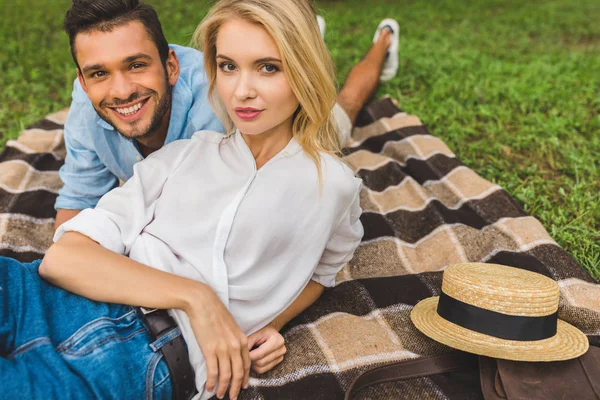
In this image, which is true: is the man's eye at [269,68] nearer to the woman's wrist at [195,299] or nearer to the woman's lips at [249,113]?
the woman's lips at [249,113]

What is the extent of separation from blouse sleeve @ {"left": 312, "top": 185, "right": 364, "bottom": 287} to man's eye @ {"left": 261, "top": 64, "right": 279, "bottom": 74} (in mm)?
615

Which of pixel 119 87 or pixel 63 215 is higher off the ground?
pixel 119 87

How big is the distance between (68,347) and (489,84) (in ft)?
13.5

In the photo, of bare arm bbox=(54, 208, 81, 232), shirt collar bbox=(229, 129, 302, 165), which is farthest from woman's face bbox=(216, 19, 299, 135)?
bare arm bbox=(54, 208, 81, 232)

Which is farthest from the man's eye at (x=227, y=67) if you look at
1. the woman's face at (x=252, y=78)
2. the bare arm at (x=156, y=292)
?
the bare arm at (x=156, y=292)

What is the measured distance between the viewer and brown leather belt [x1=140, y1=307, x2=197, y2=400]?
191 cm

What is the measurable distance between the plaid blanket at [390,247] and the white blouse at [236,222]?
32cm

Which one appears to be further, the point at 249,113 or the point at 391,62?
the point at 391,62

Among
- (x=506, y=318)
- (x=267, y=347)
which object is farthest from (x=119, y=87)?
(x=506, y=318)

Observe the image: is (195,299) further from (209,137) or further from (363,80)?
(363,80)

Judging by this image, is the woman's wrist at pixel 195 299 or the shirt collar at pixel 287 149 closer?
the woman's wrist at pixel 195 299

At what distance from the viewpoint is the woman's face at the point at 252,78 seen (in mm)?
1982

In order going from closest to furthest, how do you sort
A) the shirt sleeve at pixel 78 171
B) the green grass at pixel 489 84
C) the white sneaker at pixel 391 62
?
the shirt sleeve at pixel 78 171 → the green grass at pixel 489 84 → the white sneaker at pixel 391 62

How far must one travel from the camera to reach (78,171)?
9.91ft
